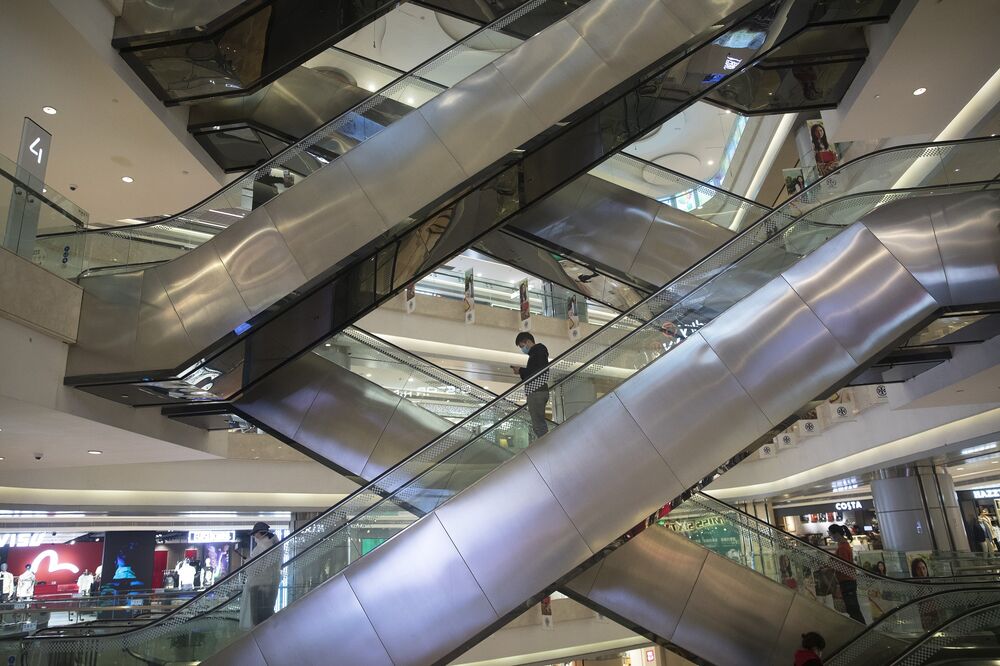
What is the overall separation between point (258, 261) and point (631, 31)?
551 centimetres

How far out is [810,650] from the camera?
7.27 meters

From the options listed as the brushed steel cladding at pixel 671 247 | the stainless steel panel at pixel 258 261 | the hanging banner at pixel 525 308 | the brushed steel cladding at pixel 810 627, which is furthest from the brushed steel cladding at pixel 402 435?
the hanging banner at pixel 525 308

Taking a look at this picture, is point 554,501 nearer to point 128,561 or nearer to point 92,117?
point 92,117

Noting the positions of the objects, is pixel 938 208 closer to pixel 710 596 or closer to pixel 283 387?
pixel 710 596

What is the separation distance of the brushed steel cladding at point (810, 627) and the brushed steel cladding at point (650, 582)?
77cm

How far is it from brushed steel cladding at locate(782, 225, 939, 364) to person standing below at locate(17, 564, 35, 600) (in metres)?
22.8

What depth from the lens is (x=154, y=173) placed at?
11664 millimetres

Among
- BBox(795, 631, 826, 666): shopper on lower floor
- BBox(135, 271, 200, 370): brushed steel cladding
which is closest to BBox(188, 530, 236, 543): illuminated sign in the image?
BBox(135, 271, 200, 370): brushed steel cladding

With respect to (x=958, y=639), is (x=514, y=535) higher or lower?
higher

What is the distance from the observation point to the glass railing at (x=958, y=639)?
6609 millimetres

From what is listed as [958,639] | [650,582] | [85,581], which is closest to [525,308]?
[650,582]

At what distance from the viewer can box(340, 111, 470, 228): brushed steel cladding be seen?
8.60 m

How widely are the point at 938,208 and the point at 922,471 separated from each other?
1383 centimetres

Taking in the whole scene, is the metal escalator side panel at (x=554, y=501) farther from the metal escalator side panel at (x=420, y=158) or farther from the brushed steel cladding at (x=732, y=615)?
the metal escalator side panel at (x=420, y=158)
